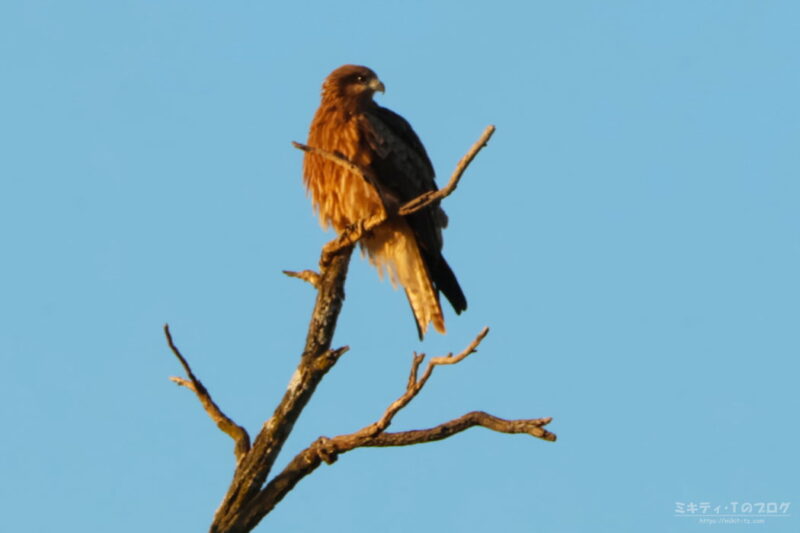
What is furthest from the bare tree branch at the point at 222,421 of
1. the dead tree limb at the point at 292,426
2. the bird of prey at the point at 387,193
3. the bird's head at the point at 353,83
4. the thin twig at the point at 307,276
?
the bird's head at the point at 353,83

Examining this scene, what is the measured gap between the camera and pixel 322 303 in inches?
252

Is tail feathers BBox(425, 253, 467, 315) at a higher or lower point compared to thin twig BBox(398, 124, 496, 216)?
higher

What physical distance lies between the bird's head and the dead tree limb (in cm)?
218

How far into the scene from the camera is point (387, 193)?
25.7 ft

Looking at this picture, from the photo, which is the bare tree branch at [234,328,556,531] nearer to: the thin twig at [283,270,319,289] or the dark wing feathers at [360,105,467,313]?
the thin twig at [283,270,319,289]

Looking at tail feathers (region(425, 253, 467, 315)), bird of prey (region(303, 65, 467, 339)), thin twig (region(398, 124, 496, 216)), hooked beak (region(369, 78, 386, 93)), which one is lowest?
thin twig (region(398, 124, 496, 216))

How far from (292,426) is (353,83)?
324cm

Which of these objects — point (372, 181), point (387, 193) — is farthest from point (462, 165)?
point (387, 193)

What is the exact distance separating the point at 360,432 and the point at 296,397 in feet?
1.50

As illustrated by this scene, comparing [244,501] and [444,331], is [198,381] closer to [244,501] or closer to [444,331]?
[244,501]

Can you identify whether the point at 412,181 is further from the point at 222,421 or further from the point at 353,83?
the point at 222,421

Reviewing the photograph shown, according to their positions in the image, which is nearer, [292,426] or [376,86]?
[292,426]

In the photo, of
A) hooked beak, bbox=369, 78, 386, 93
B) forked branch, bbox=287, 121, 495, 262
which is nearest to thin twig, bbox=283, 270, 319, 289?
forked branch, bbox=287, 121, 495, 262

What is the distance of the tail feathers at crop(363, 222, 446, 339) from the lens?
805 cm
